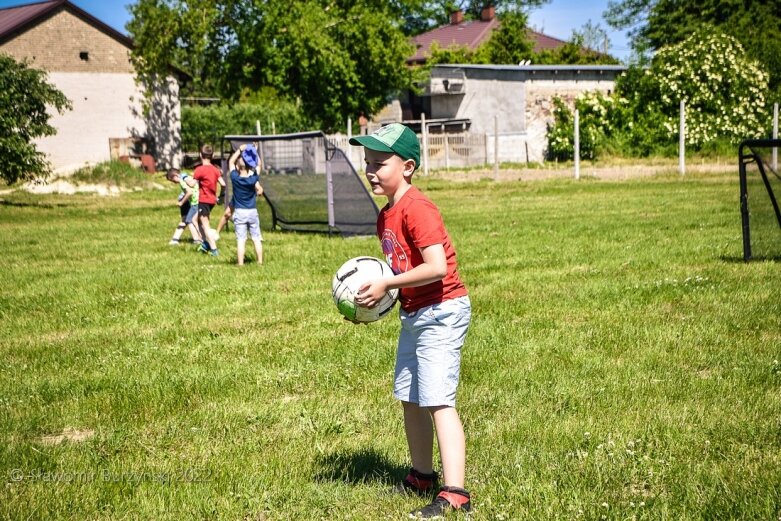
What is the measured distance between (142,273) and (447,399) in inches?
373

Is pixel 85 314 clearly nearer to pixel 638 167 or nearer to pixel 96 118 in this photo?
pixel 638 167

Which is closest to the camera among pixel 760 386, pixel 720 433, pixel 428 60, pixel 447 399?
pixel 447 399

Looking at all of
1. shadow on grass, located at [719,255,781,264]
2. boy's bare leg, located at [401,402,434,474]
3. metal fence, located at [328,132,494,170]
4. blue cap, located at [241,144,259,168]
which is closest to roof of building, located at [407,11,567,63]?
metal fence, located at [328,132,494,170]

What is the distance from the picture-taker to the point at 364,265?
4.67m

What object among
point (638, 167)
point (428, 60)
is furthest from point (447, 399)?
point (428, 60)

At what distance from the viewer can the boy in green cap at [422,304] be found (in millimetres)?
4141

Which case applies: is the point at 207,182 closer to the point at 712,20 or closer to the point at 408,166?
the point at 408,166

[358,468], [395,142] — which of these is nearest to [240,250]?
[358,468]

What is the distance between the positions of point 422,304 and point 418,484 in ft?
3.31

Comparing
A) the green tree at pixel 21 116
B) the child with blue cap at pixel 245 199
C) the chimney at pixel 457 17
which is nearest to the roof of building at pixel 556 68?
the green tree at pixel 21 116

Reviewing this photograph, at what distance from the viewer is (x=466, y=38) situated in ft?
206

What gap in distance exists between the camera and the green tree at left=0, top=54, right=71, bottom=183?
84.5 ft

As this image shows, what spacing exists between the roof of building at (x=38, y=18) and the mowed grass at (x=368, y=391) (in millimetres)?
32502

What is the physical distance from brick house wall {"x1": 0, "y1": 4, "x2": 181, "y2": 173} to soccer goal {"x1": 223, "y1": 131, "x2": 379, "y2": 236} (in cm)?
2713
